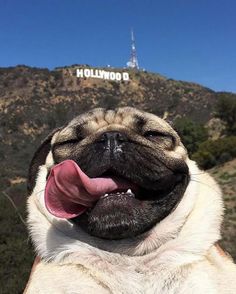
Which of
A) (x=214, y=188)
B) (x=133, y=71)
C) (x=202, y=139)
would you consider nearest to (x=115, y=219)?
(x=214, y=188)

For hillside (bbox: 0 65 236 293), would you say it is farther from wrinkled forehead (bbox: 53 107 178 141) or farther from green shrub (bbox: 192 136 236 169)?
wrinkled forehead (bbox: 53 107 178 141)

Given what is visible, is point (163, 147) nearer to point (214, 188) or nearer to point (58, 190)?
point (214, 188)

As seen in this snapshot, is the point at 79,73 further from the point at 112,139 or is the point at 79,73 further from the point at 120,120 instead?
the point at 112,139

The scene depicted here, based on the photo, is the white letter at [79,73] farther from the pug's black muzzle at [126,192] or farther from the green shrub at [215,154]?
the pug's black muzzle at [126,192]

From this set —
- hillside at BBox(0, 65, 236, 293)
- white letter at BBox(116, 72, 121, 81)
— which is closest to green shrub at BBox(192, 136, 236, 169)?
hillside at BBox(0, 65, 236, 293)

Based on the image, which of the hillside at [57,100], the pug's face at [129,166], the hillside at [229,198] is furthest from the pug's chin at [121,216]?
the hillside at [57,100]

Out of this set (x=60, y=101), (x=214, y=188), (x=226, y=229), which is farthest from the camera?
(x=60, y=101)
